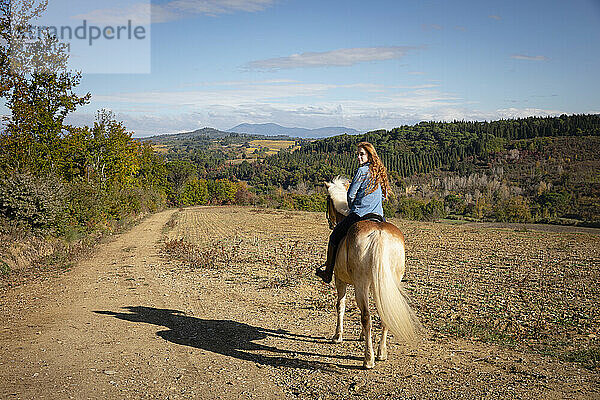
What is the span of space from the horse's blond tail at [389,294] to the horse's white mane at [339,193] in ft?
4.64

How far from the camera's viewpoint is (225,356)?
20.8ft

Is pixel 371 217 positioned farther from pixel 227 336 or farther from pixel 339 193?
pixel 227 336

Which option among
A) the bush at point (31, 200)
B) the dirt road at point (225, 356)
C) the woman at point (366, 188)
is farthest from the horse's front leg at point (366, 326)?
the bush at point (31, 200)

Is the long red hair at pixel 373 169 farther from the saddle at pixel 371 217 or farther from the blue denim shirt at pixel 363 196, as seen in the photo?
the saddle at pixel 371 217

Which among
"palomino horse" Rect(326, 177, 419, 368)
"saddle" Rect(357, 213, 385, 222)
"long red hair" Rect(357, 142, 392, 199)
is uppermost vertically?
"long red hair" Rect(357, 142, 392, 199)

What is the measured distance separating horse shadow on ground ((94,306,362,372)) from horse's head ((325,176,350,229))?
2097 mm

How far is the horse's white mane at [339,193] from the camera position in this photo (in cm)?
693

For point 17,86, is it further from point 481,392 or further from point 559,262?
point 559,262

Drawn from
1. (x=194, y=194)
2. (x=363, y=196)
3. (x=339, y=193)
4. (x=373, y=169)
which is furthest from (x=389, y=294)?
(x=194, y=194)

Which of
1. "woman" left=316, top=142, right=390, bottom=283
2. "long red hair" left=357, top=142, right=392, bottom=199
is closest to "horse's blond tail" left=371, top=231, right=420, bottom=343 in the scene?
"woman" left=316, top=142, right=390, bottom=283

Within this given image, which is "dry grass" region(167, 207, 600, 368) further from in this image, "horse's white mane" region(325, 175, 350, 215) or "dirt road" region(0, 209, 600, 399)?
"horse's white mane" region(325, 175, 350, 215)

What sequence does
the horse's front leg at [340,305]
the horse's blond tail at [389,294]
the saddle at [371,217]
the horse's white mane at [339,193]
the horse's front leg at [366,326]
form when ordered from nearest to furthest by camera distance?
the horse's blond tail at [389,294]
the horse's front leg at [366,326]
the saddle at [371,217]
the horse's front leg at [340,305]
the horse's white mane at [339,193]

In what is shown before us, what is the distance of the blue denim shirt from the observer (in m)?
6.14

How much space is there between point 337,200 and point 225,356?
3015 millimetres
